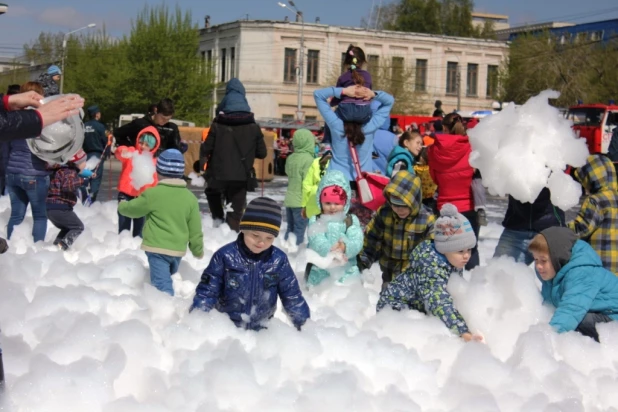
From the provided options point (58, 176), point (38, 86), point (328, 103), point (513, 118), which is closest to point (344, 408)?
point (513, 118)

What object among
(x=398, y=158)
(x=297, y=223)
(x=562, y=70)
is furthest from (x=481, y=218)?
(x=562, y=70)

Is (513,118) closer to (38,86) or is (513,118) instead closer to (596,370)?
(596,370)

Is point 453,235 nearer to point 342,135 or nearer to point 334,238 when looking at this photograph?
point 334,238

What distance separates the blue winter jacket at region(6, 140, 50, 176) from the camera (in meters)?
8.62

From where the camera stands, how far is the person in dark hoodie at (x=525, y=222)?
7227mm

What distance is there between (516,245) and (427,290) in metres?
1.97

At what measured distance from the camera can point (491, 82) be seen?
6650cm

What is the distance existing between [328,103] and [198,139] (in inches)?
898

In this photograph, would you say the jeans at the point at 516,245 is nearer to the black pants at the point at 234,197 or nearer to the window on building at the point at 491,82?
the black pants at the point at 234,197

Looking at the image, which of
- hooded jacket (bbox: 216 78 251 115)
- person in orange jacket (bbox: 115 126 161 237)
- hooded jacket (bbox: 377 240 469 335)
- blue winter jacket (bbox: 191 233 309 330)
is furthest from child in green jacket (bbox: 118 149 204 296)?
hooded jacket (bbox: 216 78 251 115)

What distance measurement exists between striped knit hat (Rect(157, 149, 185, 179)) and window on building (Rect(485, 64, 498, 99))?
60963 mm

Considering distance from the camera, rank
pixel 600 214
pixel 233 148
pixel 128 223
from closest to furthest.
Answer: pixel 600 214
pixel 128 223
pixel 233 148

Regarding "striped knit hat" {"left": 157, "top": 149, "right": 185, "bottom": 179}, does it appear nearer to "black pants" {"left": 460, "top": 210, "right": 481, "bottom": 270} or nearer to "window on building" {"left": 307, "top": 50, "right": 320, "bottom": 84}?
"black pants" {"left": 460, "top": 210, "right": 481, "bottom": 270}

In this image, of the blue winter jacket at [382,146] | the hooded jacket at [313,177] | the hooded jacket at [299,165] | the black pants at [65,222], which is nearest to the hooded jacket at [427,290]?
the hooded jacket at [313,177]
